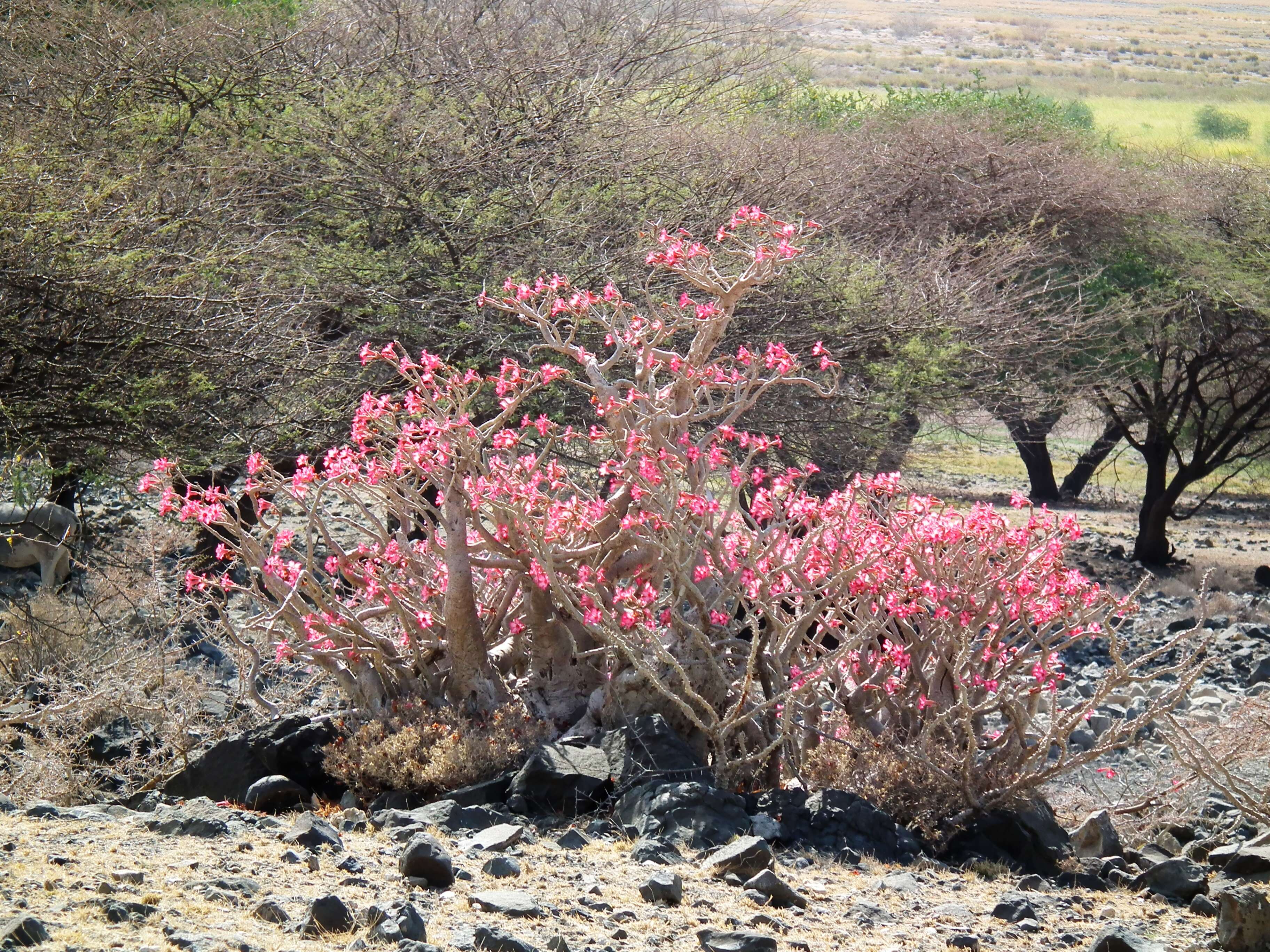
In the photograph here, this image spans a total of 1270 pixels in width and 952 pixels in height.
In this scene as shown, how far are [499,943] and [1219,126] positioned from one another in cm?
6878

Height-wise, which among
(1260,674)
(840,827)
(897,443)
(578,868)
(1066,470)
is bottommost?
(1066,470)

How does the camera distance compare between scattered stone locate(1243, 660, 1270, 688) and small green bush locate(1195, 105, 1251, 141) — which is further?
small green bush locate(1195, 105, 1251, 141)

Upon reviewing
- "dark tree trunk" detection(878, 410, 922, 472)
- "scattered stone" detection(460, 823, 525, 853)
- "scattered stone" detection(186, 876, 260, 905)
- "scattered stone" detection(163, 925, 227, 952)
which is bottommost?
"scattered stone" detection(460, 823, 525, 853)

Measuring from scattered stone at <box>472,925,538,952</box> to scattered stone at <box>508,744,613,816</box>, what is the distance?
1.87m

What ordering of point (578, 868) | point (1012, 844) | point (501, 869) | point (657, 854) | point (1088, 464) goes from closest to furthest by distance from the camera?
point (501, 869) < point (578, 868) < point (657, 854) < point (1012, 844) < point (1088, 464)

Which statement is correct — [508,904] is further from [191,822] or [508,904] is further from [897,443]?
[897,443]

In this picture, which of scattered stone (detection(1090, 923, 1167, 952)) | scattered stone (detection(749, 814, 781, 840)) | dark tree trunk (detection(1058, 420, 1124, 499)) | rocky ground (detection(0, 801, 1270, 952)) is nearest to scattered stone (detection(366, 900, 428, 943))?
rocky ground (detection(0, 801, 1270, 952))

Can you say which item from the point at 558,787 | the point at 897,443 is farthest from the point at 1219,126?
the point at 558,787

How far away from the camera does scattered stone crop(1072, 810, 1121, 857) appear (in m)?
6.87

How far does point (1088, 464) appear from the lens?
28.0 meters

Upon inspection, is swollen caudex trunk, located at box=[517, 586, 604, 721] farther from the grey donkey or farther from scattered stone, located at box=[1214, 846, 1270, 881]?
the grey donkey

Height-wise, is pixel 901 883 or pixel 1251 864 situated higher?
pixel 1251 864

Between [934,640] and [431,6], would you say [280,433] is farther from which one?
[431,6]

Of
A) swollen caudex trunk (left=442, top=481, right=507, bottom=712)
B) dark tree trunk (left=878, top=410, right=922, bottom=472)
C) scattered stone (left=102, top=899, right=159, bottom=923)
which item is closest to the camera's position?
scattered stone (left=102, top=899, right=159, bottom=923)
